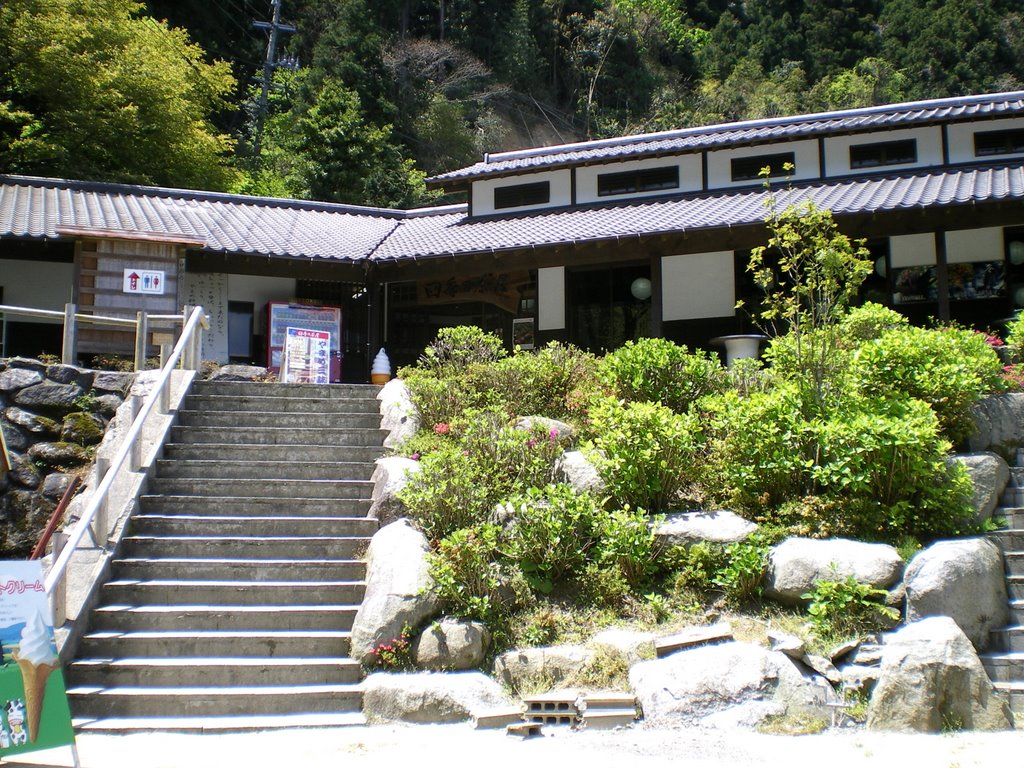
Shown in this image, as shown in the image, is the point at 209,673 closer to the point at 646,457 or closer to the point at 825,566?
the point at 646,457

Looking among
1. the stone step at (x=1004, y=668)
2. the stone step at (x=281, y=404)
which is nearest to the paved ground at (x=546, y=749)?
the stone step at (x=1004, y=668)

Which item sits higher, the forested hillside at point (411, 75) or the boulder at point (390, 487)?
the forested hillside at point (411, 75)

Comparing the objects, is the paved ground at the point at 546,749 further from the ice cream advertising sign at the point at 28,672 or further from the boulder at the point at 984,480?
the boulder at the point at 984,480

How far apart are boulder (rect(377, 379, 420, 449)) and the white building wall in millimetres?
6675

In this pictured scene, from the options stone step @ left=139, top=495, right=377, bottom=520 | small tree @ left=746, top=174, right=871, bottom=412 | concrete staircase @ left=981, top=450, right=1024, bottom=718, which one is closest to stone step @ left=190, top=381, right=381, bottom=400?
stone step @ left=139, top=495, right=377, bottom=520

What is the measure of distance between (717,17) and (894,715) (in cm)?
4431

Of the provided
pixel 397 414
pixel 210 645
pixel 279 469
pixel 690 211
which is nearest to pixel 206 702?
pixel 210 645

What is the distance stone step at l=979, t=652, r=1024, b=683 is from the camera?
21.0 ft

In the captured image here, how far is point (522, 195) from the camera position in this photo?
706 inches

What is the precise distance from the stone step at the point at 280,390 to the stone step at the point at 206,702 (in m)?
4.51

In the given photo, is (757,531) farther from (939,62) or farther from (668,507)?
(939,62)

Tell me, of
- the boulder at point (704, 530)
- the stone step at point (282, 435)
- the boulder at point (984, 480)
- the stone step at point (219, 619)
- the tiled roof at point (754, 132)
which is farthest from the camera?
the tiled roof at point (754, 132)

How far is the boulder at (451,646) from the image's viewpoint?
665 cm

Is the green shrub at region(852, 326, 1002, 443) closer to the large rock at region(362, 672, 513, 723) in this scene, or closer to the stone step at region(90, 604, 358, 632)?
the large rock at region(362, 672, 513, 723)
